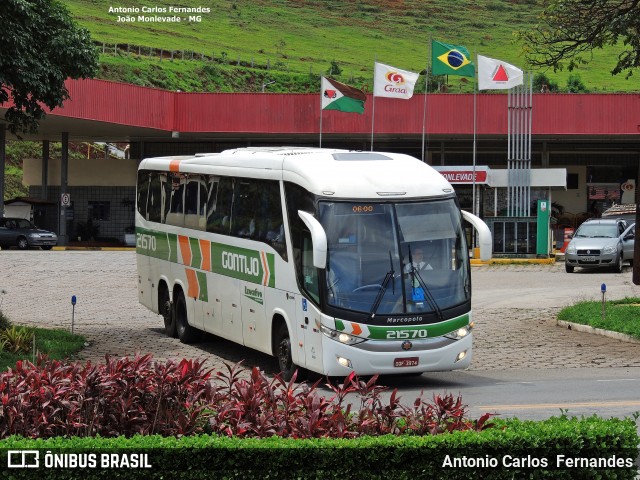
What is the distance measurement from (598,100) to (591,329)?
104 ft

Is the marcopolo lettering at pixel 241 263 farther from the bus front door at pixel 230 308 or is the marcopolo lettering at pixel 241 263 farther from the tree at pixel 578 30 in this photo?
the tree at pixel 578 30

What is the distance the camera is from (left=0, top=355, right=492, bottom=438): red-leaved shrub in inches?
345

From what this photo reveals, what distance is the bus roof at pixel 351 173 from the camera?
55.3 feet

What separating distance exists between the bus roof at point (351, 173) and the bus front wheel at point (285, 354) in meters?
2.29

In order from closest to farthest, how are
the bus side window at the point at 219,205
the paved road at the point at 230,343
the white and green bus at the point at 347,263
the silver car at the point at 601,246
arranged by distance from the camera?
the white and green bus at the point at 347,263
the bus side window at the point at 219,205
the paved road at the point at 230,343
the silver car at the point at 601,246

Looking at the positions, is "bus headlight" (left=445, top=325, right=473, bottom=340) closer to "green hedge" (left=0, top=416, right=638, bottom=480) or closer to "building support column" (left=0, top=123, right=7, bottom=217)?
"green hedge" (left=0, top=416, right=638, bottom=480)

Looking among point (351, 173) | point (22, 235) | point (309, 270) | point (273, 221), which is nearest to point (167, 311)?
point (273, 221)

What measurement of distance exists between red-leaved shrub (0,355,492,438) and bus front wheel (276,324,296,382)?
304 inches

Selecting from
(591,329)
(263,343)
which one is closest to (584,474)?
(263,343)

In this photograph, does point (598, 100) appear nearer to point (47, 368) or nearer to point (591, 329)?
point (591, 329)

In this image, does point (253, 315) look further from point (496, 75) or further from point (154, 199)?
point (496, 75)

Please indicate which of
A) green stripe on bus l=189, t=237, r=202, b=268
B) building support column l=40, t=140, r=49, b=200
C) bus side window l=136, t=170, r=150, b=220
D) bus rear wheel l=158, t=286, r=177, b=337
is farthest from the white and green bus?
building support column l=40, t=140, r=49, b=200

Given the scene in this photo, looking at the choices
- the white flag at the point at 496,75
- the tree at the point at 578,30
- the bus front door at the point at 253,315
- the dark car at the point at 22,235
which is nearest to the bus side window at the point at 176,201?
the bus front door at the point at 253,315

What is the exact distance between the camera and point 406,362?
642 inches
